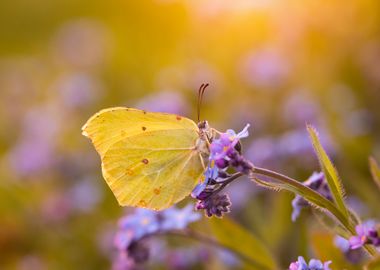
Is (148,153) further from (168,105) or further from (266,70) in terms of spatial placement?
(266,70)

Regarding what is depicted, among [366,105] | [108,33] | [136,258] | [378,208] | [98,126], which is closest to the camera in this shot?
[98,126]

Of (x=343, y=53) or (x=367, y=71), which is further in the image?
(x=343, y=53)

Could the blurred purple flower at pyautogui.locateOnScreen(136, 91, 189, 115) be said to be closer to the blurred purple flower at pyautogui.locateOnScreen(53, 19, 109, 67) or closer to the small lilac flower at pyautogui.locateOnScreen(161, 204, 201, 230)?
the small lilac flower at pyautogui.locateOnScreen(161, 204, 201, 230)

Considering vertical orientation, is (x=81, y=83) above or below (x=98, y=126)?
below

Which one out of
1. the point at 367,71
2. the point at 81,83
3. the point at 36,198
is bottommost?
the point at 36,198

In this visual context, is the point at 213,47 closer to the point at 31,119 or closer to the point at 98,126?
the point at 31,119

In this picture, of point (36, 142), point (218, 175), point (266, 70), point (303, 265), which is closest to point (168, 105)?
point (266, 70)

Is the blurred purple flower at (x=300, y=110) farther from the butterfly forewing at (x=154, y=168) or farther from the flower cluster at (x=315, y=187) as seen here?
the flower cluster at (x=315, y=187)

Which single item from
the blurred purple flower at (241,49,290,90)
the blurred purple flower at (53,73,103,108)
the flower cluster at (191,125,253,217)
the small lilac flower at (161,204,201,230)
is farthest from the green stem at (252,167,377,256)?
the blurred purple flower at (53,73,103,108)

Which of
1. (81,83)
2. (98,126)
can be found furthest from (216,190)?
(81,83)
